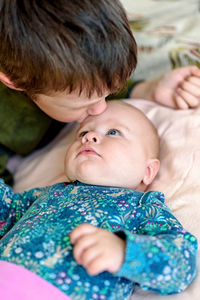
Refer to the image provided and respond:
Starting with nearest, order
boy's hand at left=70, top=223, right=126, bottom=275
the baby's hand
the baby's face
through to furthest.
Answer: boy's hand at left=70, top=223, right=126, bottom=275
the baby's face
the baby's hand

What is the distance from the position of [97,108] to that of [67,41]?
259 millimetres

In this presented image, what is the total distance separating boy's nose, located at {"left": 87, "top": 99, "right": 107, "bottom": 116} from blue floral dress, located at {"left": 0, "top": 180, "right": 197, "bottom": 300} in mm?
193

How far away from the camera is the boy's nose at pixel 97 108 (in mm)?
1006

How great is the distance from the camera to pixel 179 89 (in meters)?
1.22

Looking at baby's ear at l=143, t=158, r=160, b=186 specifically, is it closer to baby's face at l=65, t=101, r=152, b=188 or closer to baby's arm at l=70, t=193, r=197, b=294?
baby's face at l=65, t=101, r=152, b=188

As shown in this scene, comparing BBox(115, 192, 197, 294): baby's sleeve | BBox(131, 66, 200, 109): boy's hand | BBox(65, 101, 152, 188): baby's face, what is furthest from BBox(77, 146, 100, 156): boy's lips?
BBox(131, 66, 200, 109): boy's hand

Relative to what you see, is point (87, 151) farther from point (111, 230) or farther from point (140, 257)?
point (140, 257)

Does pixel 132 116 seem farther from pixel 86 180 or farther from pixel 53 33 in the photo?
pixel 53 33

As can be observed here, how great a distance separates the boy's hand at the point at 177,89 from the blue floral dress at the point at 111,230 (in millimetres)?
367

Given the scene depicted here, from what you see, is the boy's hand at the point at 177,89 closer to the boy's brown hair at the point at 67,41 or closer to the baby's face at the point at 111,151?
the baby's face at the point at 111,151

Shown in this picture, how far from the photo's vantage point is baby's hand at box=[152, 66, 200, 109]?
1.19 meters

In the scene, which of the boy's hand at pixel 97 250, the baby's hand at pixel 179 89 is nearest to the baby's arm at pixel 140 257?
the boy's hand at pixel 97 250

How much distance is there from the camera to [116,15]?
0.84 m

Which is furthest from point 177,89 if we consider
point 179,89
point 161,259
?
point 161,259
